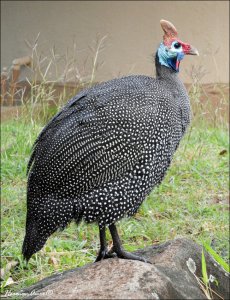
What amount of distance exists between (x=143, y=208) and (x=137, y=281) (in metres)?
2.34

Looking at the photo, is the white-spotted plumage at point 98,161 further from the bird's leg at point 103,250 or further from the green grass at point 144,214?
the green grass at point 144,214

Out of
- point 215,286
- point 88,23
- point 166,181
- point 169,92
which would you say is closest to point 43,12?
point 88,23

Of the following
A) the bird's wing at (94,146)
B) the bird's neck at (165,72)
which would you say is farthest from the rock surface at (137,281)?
the bird's neck at (165,72)

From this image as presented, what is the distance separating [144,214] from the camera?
15.5ft

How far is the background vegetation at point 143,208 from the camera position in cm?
400

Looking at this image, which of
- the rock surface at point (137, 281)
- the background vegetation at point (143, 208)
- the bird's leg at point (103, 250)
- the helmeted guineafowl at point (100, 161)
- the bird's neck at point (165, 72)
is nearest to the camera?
the rock surface at point (137, 281)

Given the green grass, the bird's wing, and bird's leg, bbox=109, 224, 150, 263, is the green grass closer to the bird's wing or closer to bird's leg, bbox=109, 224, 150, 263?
bird's leg, bbox=109, 224, 150, 263

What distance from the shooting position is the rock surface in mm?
2408

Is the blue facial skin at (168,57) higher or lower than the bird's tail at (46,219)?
higher

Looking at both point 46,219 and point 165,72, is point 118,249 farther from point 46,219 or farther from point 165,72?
point 165,72

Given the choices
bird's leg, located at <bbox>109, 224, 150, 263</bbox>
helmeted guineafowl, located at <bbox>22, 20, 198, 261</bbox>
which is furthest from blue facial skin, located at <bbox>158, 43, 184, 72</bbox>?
bird's leg, located at <bbox>109, 224, 150, 263</bbox>

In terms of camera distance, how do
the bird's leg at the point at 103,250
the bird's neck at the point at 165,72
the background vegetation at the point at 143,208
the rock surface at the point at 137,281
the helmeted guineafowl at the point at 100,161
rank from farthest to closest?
the background vegetation at the point at 143,208 → the bird's neck at the point at 165,72 → the bird's leg at the point at 103,250 → the helmeted guineafowl at the point at 100,161 → the rock surface at the point at 137,281

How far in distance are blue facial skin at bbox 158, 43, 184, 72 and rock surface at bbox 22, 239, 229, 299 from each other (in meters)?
1.03

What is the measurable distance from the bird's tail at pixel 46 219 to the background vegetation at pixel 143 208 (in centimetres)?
56
